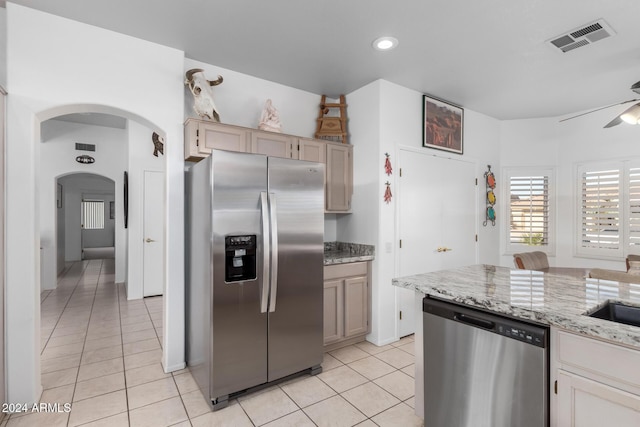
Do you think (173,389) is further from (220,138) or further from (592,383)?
(592,383)

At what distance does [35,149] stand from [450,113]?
13.8ft

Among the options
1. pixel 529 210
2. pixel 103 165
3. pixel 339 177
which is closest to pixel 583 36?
pixel 339 177

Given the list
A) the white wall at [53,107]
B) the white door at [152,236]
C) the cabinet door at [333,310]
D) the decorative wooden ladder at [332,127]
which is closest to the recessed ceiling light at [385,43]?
the decorative wooden ladder at [332,127]

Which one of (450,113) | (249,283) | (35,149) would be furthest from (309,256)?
(450,113)

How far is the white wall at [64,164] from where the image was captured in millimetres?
5543

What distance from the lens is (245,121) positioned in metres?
3.31

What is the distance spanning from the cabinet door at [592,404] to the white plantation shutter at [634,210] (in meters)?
3.89

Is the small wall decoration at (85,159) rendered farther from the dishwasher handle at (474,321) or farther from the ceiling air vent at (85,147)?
the dishwasher handle at (474,321)

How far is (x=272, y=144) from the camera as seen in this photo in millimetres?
3076

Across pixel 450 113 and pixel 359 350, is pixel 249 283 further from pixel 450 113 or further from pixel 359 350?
pixel 450 113

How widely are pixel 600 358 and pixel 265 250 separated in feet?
6.18

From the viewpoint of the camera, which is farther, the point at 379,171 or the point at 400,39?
the point at 379,171

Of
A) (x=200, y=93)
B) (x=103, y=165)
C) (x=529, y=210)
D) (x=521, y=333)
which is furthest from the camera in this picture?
(x=103, y=165)

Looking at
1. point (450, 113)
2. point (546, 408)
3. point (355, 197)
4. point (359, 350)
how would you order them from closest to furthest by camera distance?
point (546, 408)
point (359, 350)
point (355, 197)
point (450, 113)
